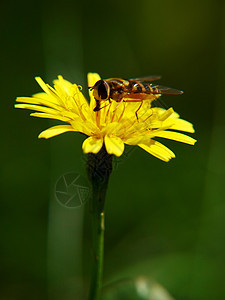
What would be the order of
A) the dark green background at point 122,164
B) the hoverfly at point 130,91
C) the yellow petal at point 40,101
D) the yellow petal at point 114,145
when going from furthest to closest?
the dark green background at point 122,164
the hoverfly at point 130,91
the yellow petal at point 40,101
the yellow petal at point 114,145

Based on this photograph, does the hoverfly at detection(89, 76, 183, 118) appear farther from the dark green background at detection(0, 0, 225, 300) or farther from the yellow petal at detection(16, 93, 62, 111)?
the dark green background at detection(0, 0, 225, 300)

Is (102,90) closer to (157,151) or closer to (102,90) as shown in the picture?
(102,90)

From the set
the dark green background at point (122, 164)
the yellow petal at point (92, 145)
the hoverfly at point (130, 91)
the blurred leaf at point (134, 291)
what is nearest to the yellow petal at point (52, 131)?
the yellow petal at point (92, 145)

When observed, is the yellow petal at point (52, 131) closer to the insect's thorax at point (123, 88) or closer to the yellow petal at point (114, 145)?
the yellow petal at point (114, 145)

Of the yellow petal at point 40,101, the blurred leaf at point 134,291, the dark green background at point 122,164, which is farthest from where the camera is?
the dark green background at point 122,164

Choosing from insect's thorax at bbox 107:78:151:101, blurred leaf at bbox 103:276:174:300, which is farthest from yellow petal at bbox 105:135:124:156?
blurred leaf at bbox 103:276:174:300

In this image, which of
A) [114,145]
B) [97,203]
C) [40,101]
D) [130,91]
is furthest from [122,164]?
[114,145]

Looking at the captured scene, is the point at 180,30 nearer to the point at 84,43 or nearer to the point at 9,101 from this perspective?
the point at 84,43

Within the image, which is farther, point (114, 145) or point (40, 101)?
point (40, 101)
